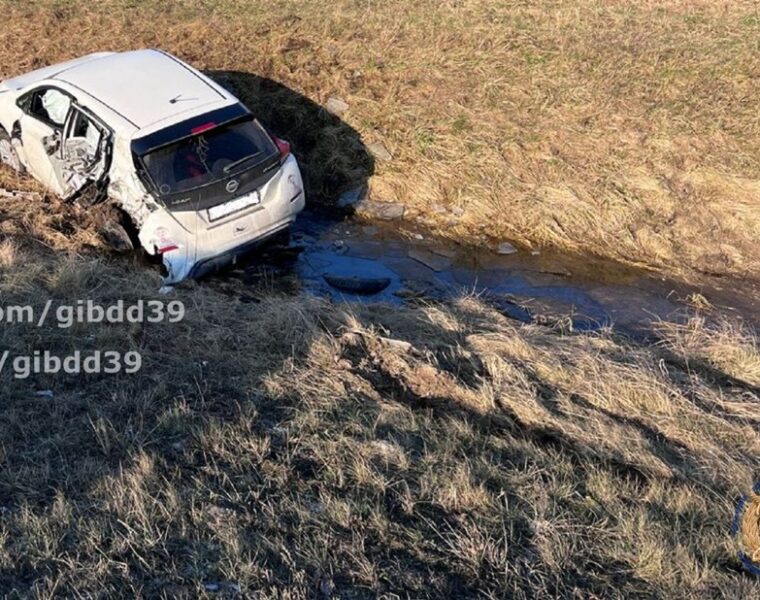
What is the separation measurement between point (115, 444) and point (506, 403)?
2.86m

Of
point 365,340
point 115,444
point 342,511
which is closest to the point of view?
point 342,511

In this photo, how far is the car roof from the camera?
814cm

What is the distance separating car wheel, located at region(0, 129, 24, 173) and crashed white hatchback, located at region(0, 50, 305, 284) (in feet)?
2.47

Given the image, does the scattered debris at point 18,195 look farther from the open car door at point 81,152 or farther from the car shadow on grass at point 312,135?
the car shadow on grass at point 312,135

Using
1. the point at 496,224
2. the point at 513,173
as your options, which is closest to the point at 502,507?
the point at 496,224

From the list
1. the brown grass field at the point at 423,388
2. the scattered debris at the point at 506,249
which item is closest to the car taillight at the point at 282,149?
the brown grass field at the point at 423,388

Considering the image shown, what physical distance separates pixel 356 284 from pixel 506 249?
7.47 ft

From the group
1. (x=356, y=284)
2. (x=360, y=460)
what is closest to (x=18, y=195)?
(x=356, y=284)

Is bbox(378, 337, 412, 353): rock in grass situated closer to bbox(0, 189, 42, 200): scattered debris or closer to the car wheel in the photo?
bbox(0, 189, 42, 200): scattered debris

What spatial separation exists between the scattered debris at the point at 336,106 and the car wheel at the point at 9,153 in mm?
4406

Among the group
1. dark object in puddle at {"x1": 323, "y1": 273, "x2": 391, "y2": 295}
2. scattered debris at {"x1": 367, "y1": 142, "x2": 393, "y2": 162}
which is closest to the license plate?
dark object in puddle at {"x1": 323, "y1": 273, "x2": 391, "y2": 295}

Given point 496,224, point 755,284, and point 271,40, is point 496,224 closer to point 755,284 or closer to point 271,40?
point 755,284

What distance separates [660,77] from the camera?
42.3 ft

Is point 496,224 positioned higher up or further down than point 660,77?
further down
